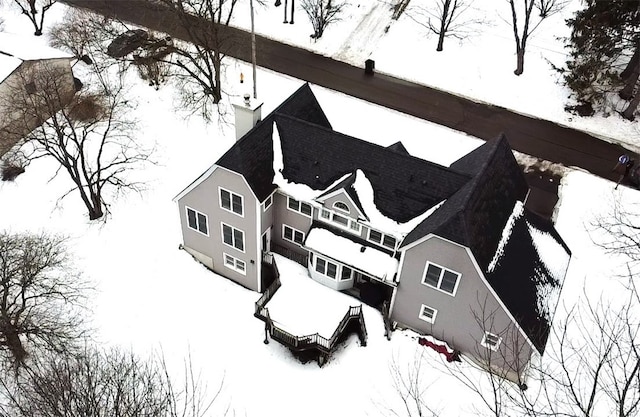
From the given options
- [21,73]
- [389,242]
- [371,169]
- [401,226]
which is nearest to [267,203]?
[371,169]

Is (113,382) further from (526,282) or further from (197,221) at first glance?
(526,282)

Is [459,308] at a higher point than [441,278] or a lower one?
lower

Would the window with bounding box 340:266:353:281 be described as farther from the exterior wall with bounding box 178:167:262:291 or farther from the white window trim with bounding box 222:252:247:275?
the white window trim with bounding box 222:252:247:275

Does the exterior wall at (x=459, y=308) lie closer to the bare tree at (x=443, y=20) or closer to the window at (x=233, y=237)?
the window at (x=233, y=237)

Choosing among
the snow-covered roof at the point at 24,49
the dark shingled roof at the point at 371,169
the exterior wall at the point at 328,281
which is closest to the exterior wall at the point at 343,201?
the dark shingled roof at the point at 371,169

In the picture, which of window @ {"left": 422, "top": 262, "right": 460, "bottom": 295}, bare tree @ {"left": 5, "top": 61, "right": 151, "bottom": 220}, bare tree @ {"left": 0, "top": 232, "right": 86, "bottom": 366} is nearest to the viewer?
bare tree @ {"left": 0, "top": 232, "right": 86, "bottom": 366}

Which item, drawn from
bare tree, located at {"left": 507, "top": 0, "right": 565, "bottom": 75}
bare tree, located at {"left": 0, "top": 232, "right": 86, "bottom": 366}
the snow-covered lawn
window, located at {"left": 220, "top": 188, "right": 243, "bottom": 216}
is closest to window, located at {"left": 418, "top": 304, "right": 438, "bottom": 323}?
window, located at {"left": 220, "top": 188, "right": 243, "bottom": 216}
